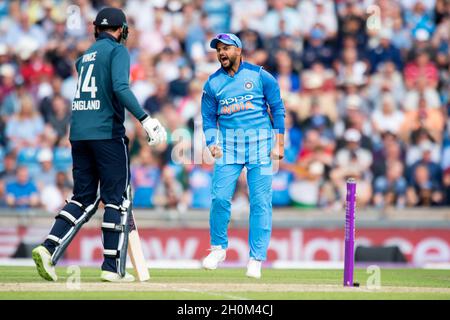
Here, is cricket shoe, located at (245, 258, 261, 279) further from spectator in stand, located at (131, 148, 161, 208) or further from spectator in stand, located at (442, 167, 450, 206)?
spectator in stand, located at (442, 167, 450, 206)

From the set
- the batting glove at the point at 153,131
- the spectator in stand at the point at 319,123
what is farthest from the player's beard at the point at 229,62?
the spectator in stand at the point at 319,123

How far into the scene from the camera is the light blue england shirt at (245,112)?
12.3 m

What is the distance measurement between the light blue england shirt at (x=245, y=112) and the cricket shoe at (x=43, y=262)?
89.1 inches

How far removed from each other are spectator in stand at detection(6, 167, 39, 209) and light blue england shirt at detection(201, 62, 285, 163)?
7.12m

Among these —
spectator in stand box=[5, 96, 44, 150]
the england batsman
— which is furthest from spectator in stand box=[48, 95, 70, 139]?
the england batsman

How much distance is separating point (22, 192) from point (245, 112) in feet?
25.0

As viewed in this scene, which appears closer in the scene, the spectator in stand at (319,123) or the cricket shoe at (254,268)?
the cricket shoe at (254,268)

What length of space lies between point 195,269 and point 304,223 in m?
4.09

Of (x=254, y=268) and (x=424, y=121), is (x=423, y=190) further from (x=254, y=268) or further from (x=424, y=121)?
(x=254, y=268)

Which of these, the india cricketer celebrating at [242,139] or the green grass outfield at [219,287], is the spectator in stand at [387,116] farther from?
the india cricketer celebrating at [242,139]

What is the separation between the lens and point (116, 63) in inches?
442

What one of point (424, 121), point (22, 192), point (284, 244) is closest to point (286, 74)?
point (424, 121)

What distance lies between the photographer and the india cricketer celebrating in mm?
12172
